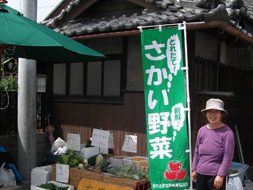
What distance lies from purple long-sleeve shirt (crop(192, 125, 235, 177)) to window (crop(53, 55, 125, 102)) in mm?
3503

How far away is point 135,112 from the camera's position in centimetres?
785

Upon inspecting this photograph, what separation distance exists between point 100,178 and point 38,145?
3053mm

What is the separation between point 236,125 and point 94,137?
14.9 feet

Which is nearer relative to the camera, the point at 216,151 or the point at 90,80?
the point at 216,151

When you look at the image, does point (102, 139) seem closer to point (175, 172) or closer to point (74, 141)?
point (74, 141)

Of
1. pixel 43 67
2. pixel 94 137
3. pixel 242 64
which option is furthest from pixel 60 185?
pixel 242 64

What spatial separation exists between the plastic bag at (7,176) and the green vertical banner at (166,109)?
399cm

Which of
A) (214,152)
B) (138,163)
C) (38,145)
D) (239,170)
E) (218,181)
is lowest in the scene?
(239,170)

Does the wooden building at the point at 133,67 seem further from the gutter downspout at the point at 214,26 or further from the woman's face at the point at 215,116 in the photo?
the woman's face at the point at 215,116

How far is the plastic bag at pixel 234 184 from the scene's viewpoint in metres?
6.49

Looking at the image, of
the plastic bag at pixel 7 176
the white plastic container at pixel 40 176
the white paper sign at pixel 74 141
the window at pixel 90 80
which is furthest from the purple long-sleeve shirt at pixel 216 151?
the plastic bag at pixel 7 176

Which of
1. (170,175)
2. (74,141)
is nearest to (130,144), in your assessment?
(74,141)

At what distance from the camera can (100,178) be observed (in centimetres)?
694

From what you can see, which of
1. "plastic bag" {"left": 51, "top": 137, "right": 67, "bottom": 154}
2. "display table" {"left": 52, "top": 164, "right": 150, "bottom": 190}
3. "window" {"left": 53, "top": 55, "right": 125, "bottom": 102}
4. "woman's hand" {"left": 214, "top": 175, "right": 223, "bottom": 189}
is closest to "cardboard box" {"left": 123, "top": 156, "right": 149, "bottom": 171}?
"display table" {"left": 52, "top": 164, "right": 150, "bottom": 190}
